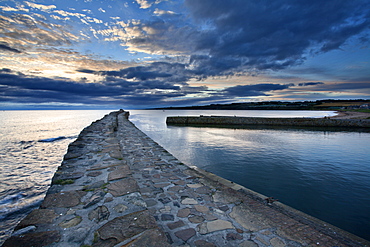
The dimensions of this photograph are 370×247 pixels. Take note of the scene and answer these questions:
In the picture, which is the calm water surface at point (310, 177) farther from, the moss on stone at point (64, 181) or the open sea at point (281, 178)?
the moss on stone at point (64, 181)

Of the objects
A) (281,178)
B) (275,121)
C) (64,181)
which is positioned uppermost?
(64,181)

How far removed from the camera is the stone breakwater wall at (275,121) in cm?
2494

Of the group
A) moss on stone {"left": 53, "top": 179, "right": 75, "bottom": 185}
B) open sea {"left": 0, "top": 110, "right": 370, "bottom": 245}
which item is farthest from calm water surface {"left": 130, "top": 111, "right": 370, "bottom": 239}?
moss on stone {"left": 53, "top": 179, "right": 75, "bottom": 185}

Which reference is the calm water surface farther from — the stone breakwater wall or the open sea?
the stone breakwater wall

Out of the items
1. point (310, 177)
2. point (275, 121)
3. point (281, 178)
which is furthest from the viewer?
point (275, 121)

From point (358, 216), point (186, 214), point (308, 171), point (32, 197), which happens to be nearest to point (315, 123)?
point (308, 171)

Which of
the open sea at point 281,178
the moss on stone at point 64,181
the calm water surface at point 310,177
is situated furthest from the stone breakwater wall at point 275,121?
the moss on stone at point 64,181

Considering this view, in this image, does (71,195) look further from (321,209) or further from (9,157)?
(9,157)

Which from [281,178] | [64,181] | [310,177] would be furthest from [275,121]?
[64,181]

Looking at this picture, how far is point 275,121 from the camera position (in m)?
29.8

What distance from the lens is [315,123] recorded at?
26.8 meters

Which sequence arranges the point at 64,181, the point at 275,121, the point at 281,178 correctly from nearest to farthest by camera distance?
the point at 64,181, the point at 281,178, the point at 275,121

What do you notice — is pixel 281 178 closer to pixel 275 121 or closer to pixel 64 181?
pixel 64 181

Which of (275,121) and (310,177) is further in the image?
(275,121)
